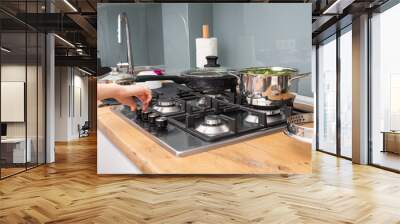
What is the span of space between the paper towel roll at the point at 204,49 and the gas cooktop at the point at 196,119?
0.37m

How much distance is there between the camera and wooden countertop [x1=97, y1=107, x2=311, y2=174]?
163 inches

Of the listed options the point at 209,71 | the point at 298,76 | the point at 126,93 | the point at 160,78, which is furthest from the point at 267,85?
the point at 126,93

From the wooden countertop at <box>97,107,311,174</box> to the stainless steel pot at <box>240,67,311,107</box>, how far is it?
1.37ft

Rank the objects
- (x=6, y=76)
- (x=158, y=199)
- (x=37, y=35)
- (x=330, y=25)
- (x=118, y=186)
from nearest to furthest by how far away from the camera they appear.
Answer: (x=158, y=199), (x=118, y=186), (x=6, y=76), (x=37, y=35), (x=330, y=25)

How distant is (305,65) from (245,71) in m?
0.72

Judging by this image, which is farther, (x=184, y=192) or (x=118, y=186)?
(x=118, y=186)

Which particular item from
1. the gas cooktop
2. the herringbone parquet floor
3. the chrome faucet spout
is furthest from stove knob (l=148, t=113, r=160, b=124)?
A: the herringbone parquet floor

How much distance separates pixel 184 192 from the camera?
3.83 meters

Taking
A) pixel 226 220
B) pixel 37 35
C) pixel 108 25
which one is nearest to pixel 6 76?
pixel 37 35

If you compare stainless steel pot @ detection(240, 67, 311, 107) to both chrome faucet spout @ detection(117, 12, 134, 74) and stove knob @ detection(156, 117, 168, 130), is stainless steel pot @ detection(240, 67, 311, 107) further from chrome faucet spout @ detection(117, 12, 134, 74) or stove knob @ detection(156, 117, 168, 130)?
chrome faucet spout @ detection(117, 12, 134, 74)

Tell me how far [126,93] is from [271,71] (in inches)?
67.8

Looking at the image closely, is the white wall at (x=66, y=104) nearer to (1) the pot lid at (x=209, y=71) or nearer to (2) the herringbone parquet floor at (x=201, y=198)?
(2) the herringbone parquet floor at (x=201, y=198)

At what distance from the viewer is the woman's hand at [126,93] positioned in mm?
4367

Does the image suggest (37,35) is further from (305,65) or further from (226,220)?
(226,220)
